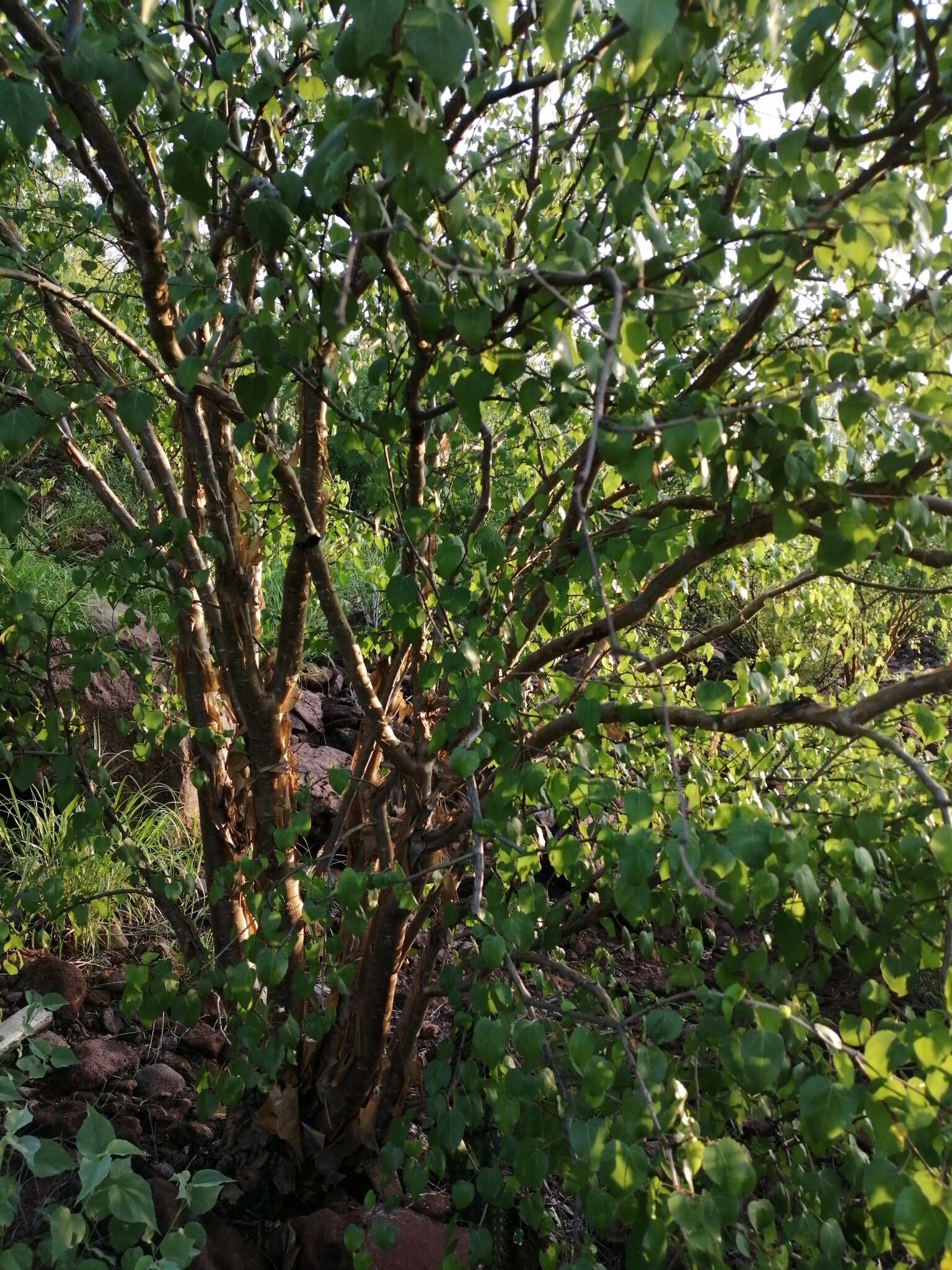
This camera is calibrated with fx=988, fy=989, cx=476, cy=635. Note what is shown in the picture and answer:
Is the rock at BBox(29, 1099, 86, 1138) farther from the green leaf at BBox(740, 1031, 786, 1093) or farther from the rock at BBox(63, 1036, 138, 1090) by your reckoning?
the green leaf at BBox(740, 1031, 786, 1093)

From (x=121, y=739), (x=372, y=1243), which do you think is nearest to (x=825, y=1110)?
(x=372, y=1243)

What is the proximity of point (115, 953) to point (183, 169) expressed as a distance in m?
3.12

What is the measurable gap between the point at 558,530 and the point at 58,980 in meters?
2.16

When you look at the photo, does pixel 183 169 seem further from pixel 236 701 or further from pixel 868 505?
pixel 236 701

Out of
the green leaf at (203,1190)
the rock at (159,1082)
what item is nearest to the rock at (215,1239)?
the rock at (159,1082)

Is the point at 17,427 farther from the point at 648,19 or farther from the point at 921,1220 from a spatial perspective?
the point at 921,1220

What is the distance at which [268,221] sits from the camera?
1.20 meters

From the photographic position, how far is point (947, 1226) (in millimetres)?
948

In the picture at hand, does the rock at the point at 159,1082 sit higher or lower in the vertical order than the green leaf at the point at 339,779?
lower

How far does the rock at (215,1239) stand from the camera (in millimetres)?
2125

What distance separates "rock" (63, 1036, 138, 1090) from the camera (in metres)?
2.71

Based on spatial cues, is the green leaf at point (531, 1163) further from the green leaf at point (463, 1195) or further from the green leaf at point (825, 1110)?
the green leaf at point (825, 1110)

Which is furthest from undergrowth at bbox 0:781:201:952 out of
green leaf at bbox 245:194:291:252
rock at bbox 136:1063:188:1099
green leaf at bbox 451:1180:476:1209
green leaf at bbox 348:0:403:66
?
green leaf at bbox 348:0:403:66

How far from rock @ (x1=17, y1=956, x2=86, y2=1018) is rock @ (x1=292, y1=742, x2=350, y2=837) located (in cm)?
100
